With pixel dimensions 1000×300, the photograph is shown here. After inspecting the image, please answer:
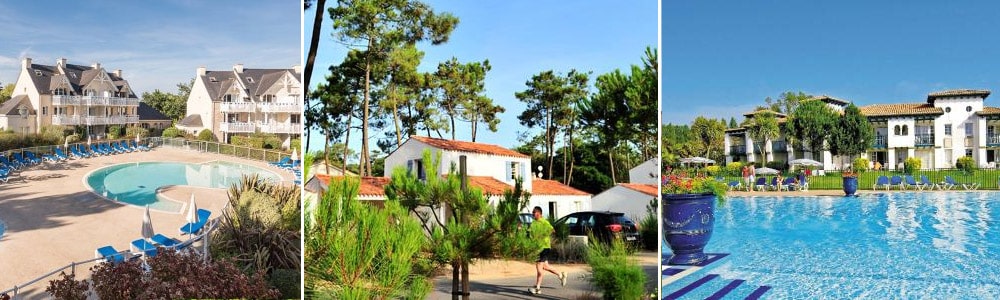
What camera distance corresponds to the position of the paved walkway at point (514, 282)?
16.0 ft

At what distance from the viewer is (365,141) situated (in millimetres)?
5125

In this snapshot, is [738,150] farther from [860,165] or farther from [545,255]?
[545,255]

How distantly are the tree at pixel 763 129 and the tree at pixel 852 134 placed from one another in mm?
1673

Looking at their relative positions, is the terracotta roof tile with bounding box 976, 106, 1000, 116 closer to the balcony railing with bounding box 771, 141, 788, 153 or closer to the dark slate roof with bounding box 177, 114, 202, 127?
the balcony railing with bounding box 771, 141, 788, 153

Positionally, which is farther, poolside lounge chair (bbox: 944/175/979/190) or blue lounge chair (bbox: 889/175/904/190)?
blue lounge chair (bbox: 889/175/904/190)

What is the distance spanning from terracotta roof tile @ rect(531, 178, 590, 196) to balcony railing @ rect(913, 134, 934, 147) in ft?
72.8

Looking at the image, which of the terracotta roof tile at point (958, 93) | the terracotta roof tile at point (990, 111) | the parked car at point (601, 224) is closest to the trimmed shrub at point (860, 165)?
the terracotta roof tile at point (958, 93)

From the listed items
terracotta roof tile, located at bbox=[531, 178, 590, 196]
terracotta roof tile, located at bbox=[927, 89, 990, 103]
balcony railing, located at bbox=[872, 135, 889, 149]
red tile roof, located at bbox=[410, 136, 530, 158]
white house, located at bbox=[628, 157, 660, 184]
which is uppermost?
terracotta roof tile, located at bbox=[927, 89, 990, 103]

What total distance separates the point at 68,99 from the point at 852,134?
68.7ft

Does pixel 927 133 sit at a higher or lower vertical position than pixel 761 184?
higher

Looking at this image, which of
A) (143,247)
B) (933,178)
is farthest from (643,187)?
(933,178)

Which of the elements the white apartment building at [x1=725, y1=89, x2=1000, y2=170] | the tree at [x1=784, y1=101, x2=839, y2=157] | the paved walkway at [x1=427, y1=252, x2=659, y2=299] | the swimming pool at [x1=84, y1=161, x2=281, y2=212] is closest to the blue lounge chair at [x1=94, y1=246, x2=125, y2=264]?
the swimming pool at [x1=84, y1=161, x2=281, y2=212]

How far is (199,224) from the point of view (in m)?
5.82

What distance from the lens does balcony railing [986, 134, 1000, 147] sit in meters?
23.3
